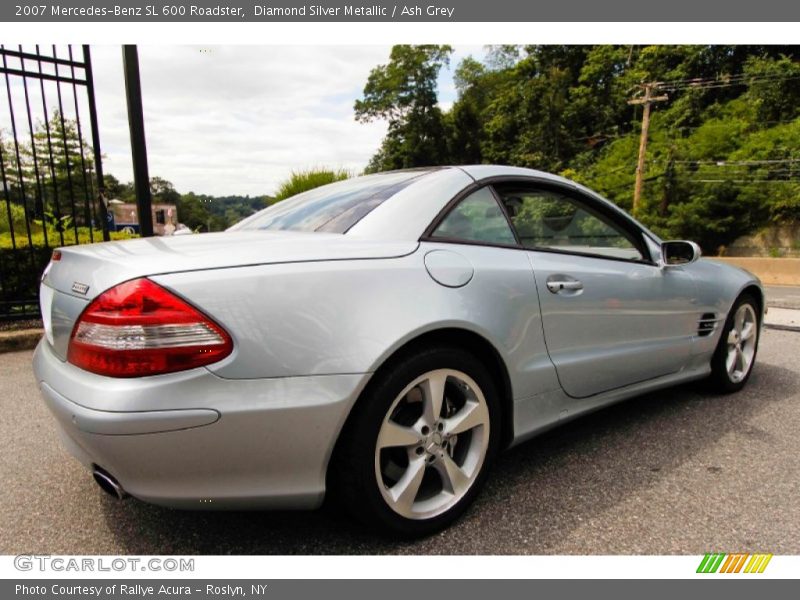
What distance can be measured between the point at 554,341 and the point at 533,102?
4686 cm

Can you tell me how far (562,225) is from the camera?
267 cm

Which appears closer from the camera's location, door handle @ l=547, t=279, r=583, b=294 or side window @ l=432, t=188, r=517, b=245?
side window @ l=432, t=188, r=517, b=245

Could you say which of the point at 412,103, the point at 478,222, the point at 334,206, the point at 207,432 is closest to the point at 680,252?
the point at 478,222

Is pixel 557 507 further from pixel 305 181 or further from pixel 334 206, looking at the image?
pixel 305 181

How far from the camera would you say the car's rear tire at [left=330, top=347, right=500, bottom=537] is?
65.3 inches

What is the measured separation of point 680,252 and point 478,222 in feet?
4.87

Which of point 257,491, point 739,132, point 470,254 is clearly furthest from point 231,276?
→ point 739,132

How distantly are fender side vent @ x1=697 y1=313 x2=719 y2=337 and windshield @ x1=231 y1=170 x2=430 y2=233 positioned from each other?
197 centimetres

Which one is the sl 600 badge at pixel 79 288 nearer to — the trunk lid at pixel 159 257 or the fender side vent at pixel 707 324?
the trunk lid at pixel 159 257

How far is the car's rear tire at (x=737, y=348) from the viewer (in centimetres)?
335

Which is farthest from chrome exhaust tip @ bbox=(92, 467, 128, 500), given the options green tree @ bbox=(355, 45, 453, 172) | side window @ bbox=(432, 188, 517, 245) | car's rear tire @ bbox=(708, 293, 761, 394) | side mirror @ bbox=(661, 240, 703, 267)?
green tree @ bbox=(355, 45, 453, 172)

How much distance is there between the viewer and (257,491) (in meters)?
1.57

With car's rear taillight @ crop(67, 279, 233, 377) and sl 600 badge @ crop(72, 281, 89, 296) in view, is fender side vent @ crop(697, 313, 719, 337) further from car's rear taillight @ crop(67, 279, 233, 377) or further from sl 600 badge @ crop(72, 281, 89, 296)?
sl 600 badge @ crop(72, 281, 89, 296)

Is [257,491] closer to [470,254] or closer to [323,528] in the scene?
[323,528]
